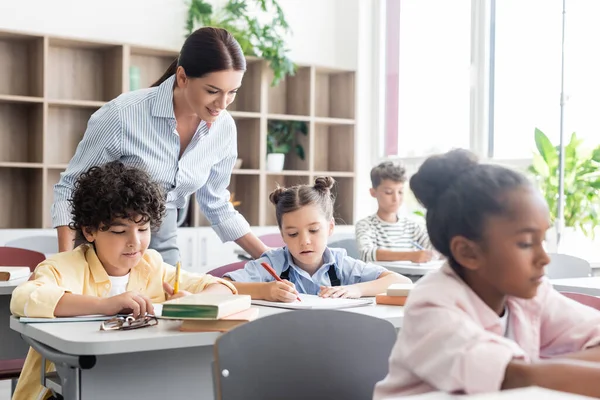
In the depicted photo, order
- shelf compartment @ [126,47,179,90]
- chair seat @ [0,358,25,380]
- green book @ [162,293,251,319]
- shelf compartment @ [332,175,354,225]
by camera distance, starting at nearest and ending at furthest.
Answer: green book @ [162,293,251,319] < chair seat @ [0,358,25,380] < shelf compartment @ [126,47,179,90] < shelf compartment @ [332,175,354,225]

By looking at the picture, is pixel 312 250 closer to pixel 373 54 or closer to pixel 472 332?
pixel 472 332

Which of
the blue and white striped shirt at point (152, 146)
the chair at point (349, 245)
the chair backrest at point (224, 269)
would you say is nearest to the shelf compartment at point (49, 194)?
the chair at point (349, 245)

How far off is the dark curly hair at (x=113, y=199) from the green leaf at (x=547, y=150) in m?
2.92

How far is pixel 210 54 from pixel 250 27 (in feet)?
9.65

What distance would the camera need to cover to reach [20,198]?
15.8ft

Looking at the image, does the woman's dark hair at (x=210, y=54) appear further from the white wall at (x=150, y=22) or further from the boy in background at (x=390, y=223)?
the white wall at (x=150, y=22)

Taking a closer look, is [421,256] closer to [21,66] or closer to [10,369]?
[10,369]

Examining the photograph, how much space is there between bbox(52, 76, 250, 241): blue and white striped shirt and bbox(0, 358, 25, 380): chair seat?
428mm

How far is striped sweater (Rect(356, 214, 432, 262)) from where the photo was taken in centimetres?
427

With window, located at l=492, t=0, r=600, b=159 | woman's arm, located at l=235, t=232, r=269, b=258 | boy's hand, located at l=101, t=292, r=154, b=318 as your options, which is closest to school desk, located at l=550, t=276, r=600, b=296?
woman's arm, located at l=235, t=232, r=269, b=258

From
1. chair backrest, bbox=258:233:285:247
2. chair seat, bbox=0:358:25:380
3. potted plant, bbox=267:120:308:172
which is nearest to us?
chair seat, bbox=0:358:25:380

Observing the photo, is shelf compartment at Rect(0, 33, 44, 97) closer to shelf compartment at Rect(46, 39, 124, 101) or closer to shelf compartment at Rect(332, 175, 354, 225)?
shelf compartment at Rect(46, 39, 124, 101)

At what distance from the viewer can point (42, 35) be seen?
15.0 feet

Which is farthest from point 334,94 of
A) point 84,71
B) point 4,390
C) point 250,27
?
point 4,390
